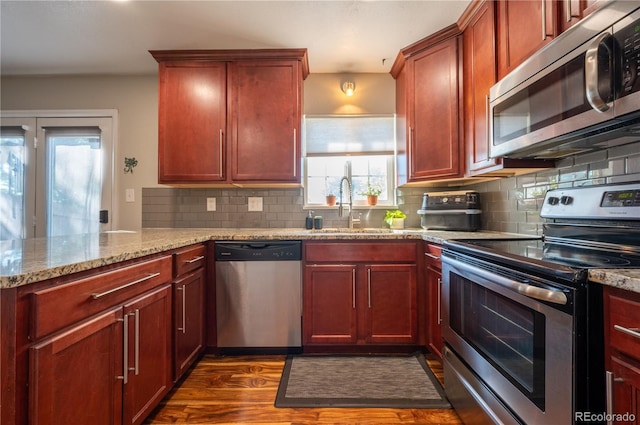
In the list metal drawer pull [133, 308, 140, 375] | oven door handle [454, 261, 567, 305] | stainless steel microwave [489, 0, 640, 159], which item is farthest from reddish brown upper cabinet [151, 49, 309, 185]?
oven door handle [454, 261, 567, 305]

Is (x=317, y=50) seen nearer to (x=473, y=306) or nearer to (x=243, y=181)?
(x=243, y=181)

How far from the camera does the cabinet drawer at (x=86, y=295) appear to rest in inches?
33.0

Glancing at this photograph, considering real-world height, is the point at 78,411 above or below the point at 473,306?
below

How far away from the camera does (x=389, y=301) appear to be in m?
2.10

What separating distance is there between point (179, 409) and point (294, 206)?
1.69 m

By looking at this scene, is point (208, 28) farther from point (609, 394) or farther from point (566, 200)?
point (609, 394)

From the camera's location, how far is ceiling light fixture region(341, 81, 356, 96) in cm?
272

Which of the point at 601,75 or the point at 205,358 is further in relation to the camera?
the point at 205,358

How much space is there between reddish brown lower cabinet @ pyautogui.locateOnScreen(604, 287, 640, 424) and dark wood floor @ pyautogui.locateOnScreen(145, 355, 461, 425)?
922 millimetres

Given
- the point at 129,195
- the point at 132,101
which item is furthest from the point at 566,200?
the point at 132,101

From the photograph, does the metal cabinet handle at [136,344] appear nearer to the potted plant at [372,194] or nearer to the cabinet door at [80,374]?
the cabinet door at [80,374]

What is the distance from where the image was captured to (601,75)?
3.28 feet

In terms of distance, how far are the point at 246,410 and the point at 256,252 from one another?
36.8 inches

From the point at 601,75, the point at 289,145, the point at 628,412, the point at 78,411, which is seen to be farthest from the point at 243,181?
the point at 628,412
